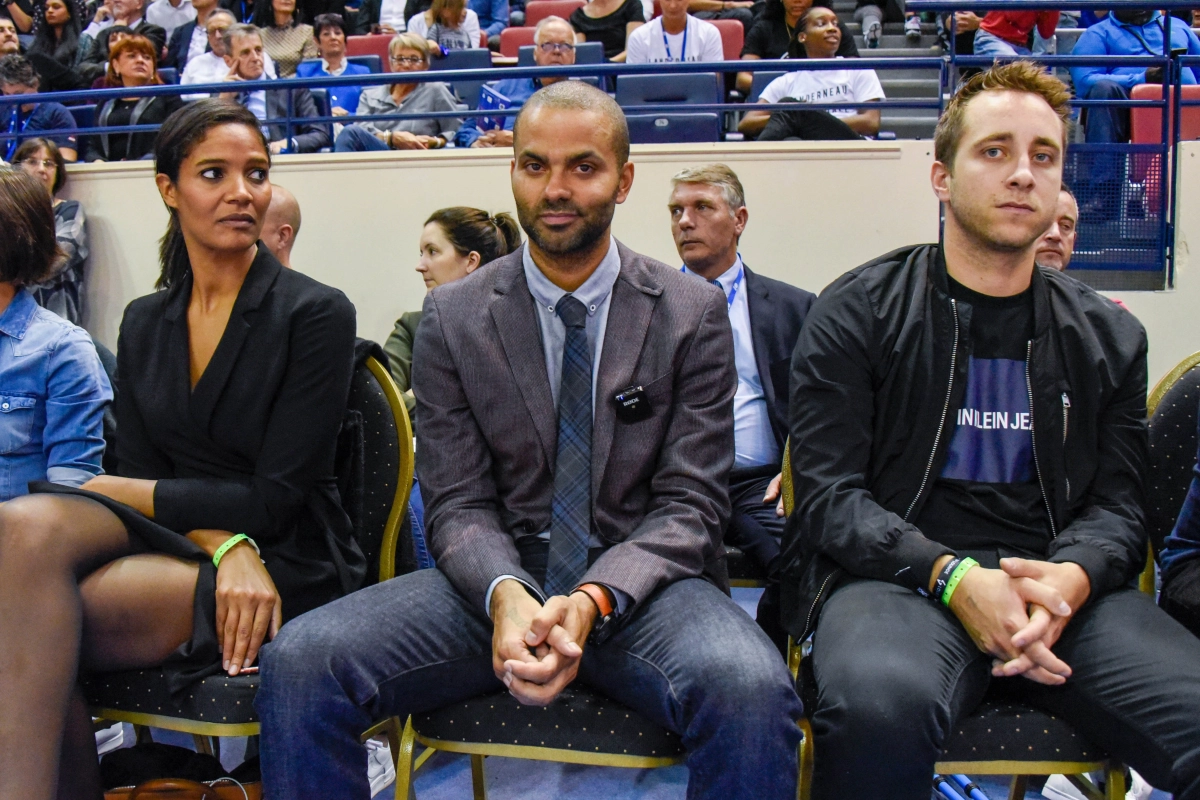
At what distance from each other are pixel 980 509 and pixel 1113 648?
30 centimetres

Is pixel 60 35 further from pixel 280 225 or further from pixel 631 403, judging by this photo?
pixel 631 403

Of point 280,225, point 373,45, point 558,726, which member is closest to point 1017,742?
point 558,726

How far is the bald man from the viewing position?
9.55 ft

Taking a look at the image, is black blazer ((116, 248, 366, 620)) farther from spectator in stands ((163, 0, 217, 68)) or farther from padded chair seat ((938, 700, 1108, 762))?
spectator in stands ((163, 0, 217, 68))

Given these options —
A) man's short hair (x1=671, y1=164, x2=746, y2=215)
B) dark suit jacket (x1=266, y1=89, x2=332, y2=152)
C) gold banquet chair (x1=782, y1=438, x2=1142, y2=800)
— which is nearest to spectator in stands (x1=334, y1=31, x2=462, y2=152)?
dark suit jacket (x1=266, y1=89, x2=332, y2=152)

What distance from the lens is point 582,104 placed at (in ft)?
5.71

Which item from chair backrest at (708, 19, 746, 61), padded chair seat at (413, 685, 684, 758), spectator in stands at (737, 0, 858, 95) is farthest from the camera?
chair backrest at (708, 19, 746, 61)

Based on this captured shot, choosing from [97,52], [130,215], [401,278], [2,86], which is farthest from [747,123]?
[97,52]

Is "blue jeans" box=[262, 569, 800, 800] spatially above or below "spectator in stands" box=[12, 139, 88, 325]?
below

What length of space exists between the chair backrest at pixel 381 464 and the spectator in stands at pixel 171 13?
22.2ft

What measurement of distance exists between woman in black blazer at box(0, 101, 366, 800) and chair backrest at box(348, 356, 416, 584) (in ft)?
0.26

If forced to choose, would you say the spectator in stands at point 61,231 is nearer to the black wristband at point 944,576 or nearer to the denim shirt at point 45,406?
the denim shirt at point 45,406

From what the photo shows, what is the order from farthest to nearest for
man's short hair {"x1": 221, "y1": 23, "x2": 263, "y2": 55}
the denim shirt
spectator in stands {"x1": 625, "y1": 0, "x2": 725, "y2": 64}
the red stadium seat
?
the red stadium seat < man's short hair {"x1": 221, "y1": 23, "x2": 263, "y2": 55} < spectator in stands {"x1": 625, "y1": 0, "x2": 725, "y2": 64} < the denim shirt

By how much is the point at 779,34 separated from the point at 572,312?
465 centimetres
